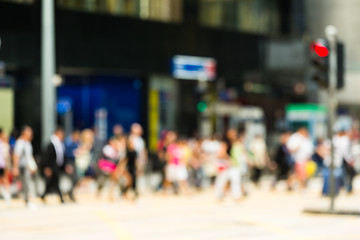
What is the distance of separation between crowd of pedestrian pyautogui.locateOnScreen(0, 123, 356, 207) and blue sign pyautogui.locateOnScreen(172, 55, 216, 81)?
5.52 m

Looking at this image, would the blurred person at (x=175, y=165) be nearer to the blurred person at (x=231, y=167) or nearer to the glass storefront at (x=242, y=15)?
the blurred person at (x=231, y=167)

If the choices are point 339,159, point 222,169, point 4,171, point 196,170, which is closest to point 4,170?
point 4,171

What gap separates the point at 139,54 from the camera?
1303 inches

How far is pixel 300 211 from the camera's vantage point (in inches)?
734

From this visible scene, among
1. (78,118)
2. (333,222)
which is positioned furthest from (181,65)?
(333,222)

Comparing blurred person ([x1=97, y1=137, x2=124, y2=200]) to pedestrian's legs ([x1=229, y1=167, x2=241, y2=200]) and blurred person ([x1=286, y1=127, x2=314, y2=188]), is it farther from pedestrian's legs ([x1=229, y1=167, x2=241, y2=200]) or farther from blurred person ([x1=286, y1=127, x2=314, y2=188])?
blurred person ([x1=286, y1=127, x2=314, y2=188])

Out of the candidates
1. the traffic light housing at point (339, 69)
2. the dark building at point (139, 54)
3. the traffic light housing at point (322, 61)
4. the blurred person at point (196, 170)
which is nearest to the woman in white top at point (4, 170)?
the blurred person at point (196, 170)

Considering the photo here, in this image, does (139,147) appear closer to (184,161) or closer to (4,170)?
(184,161)

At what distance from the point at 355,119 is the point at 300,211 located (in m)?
32.0

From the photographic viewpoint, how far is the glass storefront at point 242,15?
36.2m

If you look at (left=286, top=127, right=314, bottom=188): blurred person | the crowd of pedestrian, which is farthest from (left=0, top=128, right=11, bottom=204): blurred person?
(left=286, top=127, right=314, bottom=188): blurred person

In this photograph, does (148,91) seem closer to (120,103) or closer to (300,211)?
Answer: (120,103)

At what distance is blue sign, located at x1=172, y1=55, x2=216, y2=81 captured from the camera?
3431 centimetres

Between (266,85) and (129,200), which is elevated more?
(266,85)
